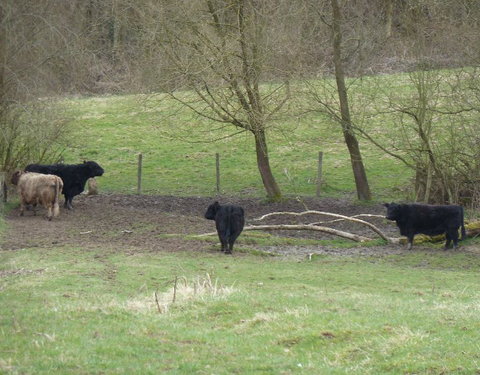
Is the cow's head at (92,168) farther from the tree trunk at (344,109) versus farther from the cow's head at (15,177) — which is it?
the tree trunk at (344,109)

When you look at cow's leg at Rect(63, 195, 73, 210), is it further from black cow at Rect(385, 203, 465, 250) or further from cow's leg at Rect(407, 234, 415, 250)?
cow's leg at Rect(407, 234, 415, 250)

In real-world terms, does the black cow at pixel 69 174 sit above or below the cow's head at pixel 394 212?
above

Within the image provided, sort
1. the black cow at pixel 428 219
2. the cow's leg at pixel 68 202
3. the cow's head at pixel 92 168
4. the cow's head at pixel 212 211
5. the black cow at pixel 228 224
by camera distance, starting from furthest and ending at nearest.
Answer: the cow's head at pixel 92 168 < the cow's leg at pixel 68 202 < the black cow at pixel 428 219 < the cow's head at pixel 212 211 < the black cow at pixel 228 224

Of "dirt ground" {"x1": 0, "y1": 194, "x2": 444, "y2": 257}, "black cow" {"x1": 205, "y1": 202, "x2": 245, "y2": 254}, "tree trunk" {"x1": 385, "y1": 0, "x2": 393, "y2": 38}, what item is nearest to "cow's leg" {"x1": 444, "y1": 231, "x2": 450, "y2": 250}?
"dirt ground" {"x1": 0, "y1": 194, "x2": 444, "y2": 257}

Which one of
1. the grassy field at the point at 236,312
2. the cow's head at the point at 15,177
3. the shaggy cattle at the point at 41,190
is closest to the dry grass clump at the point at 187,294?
the grassy field at the point at 236,312

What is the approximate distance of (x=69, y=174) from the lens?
27.2 metres

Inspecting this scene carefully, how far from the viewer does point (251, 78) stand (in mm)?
28562

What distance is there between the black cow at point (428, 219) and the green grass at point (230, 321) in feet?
15.5

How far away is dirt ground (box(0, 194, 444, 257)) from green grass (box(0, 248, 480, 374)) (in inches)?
143

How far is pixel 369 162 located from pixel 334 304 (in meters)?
27.5

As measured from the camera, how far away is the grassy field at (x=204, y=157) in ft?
111

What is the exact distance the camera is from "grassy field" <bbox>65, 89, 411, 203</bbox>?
33.8 m

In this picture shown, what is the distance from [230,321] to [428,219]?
12.5 metres

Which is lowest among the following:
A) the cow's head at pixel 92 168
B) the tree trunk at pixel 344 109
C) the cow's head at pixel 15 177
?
the cow's head at pixel 15 177
